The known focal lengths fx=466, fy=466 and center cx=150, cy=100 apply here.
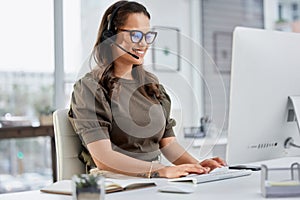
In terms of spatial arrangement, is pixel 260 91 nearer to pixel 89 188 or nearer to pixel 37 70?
pixel 89 188

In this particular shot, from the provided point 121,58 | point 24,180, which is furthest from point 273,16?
point 121,58

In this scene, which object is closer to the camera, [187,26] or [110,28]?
[110,28]

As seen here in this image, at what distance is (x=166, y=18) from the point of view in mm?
4422

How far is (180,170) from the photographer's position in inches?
52.7

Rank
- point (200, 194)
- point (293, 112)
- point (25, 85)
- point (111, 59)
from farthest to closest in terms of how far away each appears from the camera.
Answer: point (25, 85), point (111, 59), point (293, 112), point (200, 194)

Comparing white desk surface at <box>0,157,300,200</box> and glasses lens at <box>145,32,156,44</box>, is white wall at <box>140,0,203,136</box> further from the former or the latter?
white desk surface at <box>0,157,300,200</box>

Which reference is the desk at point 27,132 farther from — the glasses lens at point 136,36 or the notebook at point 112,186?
the notebook at point 112,186

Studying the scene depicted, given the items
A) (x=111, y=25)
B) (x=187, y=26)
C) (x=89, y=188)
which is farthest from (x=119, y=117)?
(x=187, y=26)

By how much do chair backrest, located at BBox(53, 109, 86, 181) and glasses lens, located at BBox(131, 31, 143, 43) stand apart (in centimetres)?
35

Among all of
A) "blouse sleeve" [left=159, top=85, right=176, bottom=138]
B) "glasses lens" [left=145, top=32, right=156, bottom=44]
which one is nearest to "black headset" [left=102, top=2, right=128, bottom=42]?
"glasses lens" [left=145, top=32, right=156, bottom=44]

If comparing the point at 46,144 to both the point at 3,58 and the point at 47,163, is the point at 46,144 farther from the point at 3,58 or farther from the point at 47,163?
the point at 3,58

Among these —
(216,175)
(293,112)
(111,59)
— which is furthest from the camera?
(111,59)

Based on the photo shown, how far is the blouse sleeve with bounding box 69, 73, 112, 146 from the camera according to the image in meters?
1.49

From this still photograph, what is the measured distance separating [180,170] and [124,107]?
355mm
